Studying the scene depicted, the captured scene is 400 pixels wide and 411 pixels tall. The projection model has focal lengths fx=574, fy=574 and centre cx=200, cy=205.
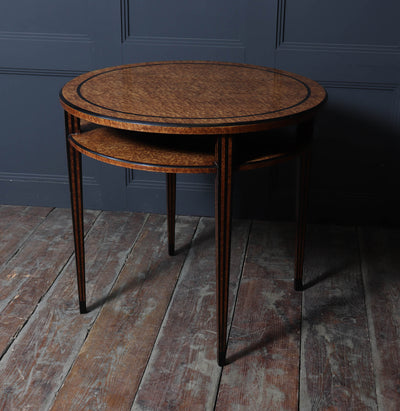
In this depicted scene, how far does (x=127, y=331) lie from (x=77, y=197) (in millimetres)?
476

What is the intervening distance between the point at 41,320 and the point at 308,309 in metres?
0.93

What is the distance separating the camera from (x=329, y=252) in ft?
7.95

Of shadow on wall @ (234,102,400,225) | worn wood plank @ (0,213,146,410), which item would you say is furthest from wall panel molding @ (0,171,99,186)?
shadow on wall @ (234,102,400,225)

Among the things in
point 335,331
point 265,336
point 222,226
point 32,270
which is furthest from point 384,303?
point 32,270

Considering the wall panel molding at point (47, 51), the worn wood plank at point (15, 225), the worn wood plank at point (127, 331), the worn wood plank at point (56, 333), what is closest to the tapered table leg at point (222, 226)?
the worn wood plank at point (127, 331)

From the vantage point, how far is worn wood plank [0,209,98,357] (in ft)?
6.50

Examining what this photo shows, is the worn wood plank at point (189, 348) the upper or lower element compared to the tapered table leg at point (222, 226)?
lower

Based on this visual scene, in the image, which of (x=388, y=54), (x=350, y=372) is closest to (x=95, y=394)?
(x=350, y=372)

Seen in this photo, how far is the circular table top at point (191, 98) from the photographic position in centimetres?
150

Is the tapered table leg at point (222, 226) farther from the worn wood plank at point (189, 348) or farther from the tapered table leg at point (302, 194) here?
the tapered table leg at point (302, 194)

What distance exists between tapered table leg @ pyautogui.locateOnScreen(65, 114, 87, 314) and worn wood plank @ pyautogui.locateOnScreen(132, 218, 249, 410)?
321 mm

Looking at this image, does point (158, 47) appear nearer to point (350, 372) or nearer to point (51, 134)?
point (51, 134)

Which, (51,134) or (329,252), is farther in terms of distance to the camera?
(51,134)

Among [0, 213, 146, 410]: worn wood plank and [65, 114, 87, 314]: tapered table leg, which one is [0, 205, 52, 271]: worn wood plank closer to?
[0, 213, 146, 410]: worn wood plank
